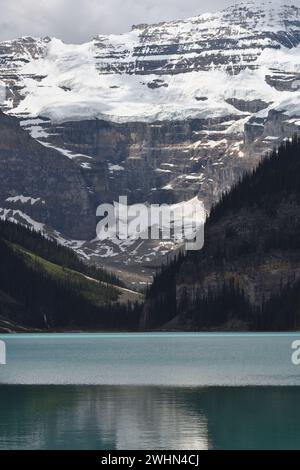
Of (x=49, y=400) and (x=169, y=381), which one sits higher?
(x=169, y=381)

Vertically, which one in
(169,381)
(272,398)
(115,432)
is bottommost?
(115,432)

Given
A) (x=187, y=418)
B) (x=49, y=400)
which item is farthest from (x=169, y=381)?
(x=187, y=418)
